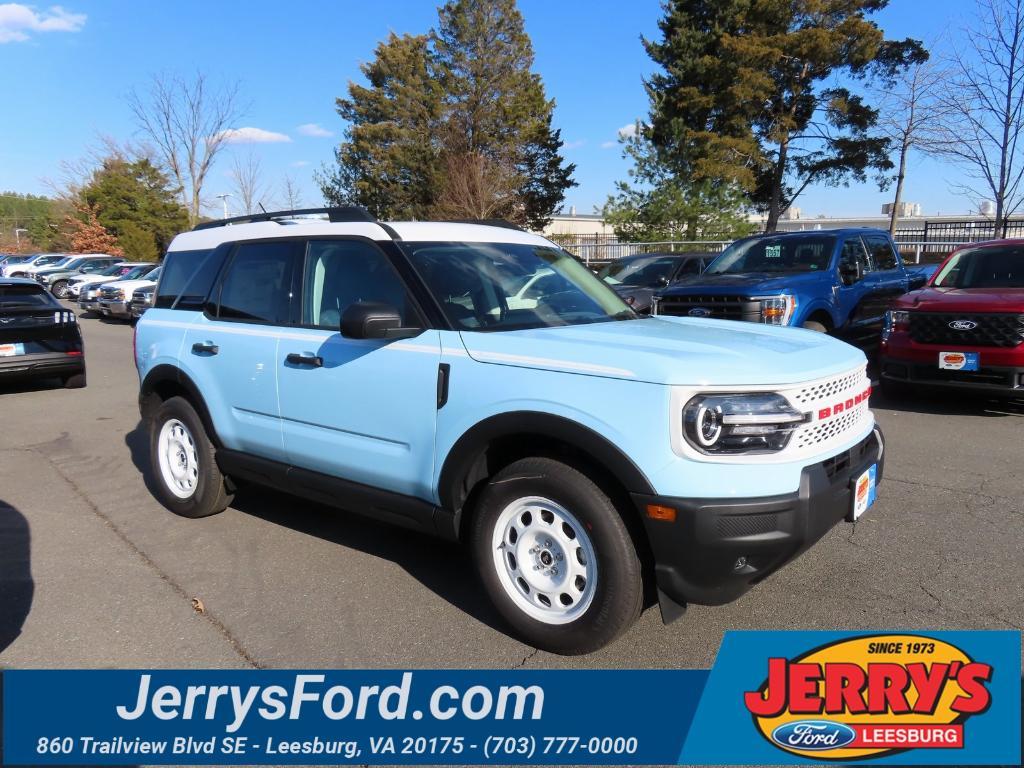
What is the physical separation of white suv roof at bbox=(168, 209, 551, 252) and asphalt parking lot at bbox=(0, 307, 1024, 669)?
69.9 inches

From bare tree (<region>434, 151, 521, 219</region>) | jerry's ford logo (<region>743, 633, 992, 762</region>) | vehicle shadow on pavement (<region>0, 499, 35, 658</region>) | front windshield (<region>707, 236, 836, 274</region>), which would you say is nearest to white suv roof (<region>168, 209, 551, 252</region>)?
vehicle shadow on pavement (<region>0, 499, 35, 658</region>)

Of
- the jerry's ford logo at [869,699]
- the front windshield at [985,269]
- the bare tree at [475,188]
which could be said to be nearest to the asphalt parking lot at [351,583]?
the jerry's ford logo at [869,699]

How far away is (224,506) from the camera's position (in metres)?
5.11

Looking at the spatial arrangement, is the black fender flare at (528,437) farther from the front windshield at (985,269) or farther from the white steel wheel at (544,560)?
the front windshield at (985,269)

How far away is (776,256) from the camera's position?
10047mm

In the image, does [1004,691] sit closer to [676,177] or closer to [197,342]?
[197,342]

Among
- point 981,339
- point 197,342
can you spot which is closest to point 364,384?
point 197,342

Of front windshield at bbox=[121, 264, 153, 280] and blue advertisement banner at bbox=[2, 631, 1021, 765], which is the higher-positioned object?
front windshield at bbox=[121, 264, 153, 280]

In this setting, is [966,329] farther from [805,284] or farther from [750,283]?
[750,283]

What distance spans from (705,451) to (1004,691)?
4.66ft

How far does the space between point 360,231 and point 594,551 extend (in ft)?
6.81

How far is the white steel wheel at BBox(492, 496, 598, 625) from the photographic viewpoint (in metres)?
3.15

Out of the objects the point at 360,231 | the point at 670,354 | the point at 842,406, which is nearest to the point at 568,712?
the point at 670,354

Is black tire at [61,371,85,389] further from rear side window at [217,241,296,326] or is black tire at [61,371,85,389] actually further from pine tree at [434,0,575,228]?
pine tree at [434,0,575,228]
